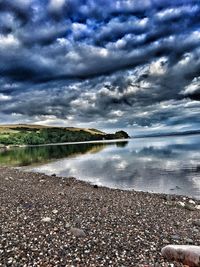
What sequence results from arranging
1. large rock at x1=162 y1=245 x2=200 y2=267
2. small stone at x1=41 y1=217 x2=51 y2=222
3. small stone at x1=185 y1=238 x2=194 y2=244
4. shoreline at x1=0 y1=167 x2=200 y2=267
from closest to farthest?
large rock at x1=162 y1=245 x2=200 y2=267 < shoreline at x1=0 y1=167 x2=200 y2=267 < small stone at x1=185 y1=238 x2=194 y2=244 < small stone at x1=41 y1=217 x2=51 y2=222

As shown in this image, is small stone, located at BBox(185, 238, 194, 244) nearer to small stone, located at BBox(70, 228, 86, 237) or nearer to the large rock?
the large rock

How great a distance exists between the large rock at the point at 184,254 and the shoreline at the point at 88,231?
0.30 metres

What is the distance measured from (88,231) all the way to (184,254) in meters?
4.90

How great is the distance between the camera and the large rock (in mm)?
10016

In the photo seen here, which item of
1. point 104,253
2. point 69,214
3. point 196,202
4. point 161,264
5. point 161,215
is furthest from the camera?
point 196,202

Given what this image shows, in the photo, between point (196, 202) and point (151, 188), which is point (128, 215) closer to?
point (196, 202)

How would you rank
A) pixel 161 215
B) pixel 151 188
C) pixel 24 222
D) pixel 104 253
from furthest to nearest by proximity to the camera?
pixel 151 188 → pixel 161 215 → pixel 24 222 → pixel 104 253

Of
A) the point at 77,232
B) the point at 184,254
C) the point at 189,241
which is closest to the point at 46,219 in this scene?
the point at 77,232

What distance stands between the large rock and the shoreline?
11.8 inches

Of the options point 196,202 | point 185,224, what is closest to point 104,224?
point 185,224

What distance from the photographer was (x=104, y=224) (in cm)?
1493

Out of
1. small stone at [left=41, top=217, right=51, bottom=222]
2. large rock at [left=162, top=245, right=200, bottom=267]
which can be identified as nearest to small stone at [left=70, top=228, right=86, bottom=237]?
small stone at [left=41, top=217, right=51, bottom=222]

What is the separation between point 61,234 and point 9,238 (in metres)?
2.25

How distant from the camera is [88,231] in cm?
1374
